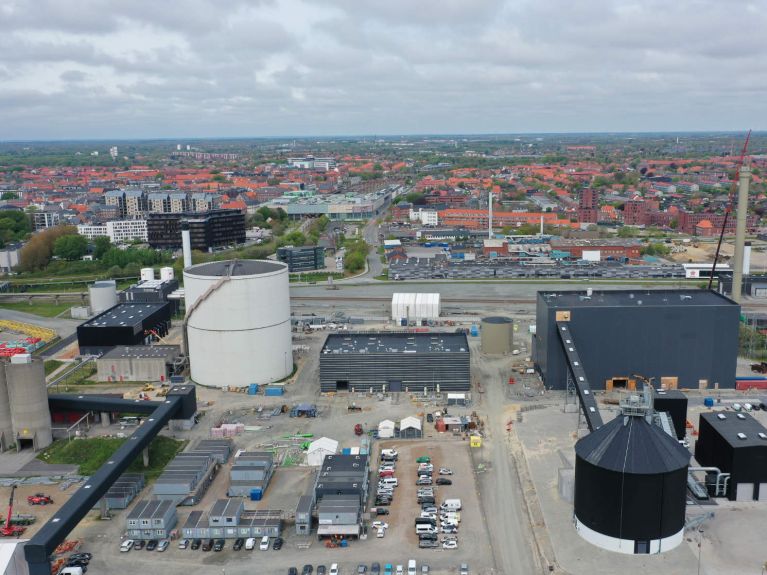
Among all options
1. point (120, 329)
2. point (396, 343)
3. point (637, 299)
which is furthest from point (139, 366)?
point (637, 299)

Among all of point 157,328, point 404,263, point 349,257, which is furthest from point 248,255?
point 157,328

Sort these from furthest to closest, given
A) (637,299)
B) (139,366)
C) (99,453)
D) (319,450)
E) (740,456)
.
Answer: (139,366), (637,299), (99,453), (319,450), (740,456)

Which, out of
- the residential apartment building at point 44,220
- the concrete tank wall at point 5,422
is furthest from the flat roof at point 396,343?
the residential apartment building at point 44,220

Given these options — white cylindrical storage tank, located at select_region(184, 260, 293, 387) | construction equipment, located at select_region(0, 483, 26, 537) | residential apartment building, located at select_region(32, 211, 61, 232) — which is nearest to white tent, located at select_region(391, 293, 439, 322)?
white cylindrical storage tank, located at select_region(184, 260, 293, 387)

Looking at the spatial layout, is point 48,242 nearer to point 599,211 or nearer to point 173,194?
point 173,194

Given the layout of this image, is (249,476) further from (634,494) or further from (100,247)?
(100,247)

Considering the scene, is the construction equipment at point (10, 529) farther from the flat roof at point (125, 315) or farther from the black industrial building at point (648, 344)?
the black industrial building at point (648, 344)

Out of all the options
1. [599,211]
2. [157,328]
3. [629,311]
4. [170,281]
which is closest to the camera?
[629,311]
